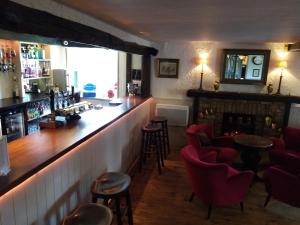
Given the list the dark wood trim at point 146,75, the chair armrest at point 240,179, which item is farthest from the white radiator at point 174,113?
the chair armrest at point 240,179

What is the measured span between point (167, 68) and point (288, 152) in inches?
116

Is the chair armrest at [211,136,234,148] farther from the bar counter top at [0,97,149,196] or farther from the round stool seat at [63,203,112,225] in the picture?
the round stool seat at [63,203,112,225]

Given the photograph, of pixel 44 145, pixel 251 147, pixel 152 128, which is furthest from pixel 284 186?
pixel 44 145

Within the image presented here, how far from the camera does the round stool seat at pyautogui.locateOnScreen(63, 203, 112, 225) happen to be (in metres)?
1.81

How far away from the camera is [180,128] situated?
5.81 metres

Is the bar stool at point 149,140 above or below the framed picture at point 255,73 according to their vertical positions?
below

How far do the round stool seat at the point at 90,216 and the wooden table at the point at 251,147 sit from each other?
2.79 m

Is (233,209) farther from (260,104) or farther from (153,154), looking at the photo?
(260,104)

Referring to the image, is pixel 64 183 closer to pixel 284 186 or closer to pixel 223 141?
pixel 284 186

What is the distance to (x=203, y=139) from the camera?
4172 mm

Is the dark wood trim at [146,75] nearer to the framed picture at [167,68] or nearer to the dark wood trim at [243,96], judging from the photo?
the framed picture at [167,68]

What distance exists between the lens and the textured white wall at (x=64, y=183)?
1.66m

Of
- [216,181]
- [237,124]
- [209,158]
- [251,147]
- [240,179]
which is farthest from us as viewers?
[237,124]

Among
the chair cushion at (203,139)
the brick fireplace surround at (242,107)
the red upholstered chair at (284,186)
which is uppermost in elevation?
the brick fireplace surround at (242,107)
